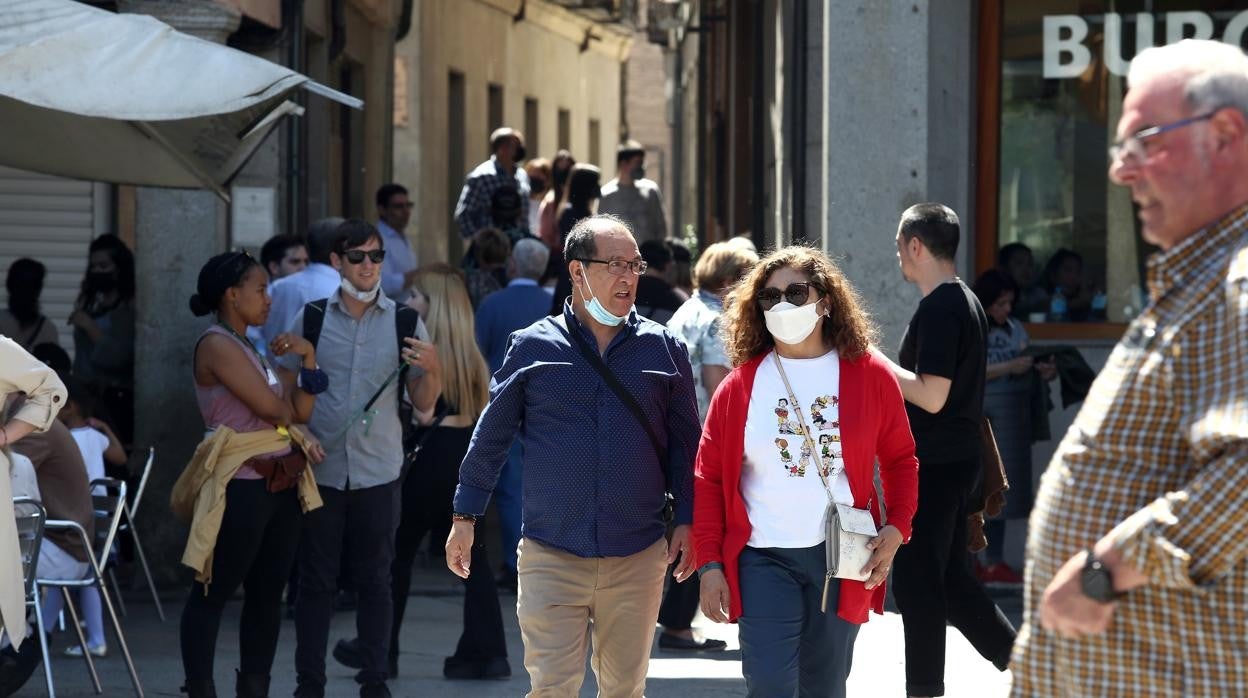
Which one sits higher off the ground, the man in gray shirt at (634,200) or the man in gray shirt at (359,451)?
the man in gray shirt at (634,200)

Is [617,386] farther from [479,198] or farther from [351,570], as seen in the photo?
[479,198]

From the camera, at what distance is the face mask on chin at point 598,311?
5754 mm

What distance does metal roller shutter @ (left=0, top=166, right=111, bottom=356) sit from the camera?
1286cm

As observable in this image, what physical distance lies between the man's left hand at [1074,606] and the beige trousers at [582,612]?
8.14 feet

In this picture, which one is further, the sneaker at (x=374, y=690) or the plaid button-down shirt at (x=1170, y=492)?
the sneaker at (x=374, y=690)

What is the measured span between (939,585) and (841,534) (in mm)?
1494

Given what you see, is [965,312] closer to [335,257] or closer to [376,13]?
[335,257]

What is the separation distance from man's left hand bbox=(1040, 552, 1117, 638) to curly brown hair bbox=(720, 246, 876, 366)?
2.32 m

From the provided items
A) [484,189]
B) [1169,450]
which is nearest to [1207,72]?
[1169,450]

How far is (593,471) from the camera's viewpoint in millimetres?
5672

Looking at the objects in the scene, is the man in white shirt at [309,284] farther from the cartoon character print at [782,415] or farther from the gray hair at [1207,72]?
the gray hair at [1207,72]

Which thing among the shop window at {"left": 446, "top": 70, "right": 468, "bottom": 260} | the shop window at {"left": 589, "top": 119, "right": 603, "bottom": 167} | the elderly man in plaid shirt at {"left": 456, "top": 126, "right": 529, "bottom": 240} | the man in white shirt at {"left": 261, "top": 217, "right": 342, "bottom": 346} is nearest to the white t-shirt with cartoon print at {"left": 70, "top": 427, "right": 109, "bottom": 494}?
the man in white shirt at {"left": 261, "top": 217, "right": 342, "bottom": 346}

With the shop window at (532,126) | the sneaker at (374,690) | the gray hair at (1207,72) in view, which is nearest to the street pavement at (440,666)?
the sneaker at (374,690)

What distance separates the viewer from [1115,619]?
3.38 m
